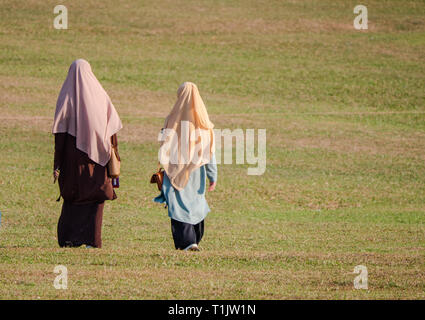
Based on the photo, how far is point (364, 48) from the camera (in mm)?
36688

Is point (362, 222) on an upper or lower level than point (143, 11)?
lower

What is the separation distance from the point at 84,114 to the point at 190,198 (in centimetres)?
172

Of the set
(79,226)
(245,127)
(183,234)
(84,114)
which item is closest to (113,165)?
(84,114)

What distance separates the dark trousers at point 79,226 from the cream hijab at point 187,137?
111cm

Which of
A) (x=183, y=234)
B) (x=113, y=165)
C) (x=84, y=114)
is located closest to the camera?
(x=84, y=114)

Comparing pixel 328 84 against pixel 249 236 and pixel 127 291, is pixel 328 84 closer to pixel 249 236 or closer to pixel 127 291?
pixel 249 236

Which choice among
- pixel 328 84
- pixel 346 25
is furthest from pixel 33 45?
pixel 346 25

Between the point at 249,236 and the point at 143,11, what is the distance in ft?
98.9

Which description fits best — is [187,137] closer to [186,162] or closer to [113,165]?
[186,162]

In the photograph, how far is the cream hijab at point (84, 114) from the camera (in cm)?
1012

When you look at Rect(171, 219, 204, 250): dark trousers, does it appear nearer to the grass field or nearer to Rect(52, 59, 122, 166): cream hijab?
the grass field

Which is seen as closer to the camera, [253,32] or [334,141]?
[334,141]

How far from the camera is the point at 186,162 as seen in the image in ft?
34.4
